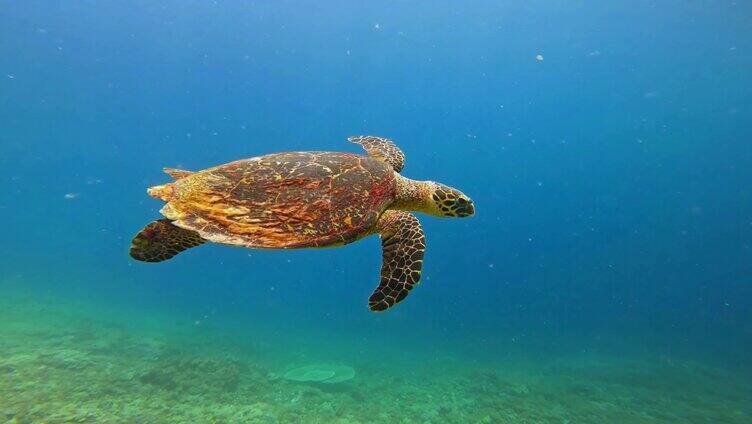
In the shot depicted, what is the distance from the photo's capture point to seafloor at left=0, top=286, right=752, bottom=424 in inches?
331

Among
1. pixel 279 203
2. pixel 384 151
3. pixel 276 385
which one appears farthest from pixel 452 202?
pixel 276 385

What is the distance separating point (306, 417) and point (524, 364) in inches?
541

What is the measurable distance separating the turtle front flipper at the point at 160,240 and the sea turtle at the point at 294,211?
0.4 inches

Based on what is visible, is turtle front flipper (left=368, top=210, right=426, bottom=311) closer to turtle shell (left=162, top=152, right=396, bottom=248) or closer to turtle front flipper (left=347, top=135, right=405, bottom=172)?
turtle shell (left=162, top=152, right=396, bottom=248)

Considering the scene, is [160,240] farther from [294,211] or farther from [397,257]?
[397,257]

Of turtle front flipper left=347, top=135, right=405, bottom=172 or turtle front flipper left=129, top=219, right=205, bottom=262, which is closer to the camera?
turtle front flipper left=129, top=219, right=205, bottom=262

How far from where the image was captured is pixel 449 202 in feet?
18.0

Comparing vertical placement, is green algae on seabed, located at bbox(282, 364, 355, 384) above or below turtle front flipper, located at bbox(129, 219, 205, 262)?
below

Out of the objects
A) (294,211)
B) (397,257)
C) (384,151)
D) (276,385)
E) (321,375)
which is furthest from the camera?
(321,375)

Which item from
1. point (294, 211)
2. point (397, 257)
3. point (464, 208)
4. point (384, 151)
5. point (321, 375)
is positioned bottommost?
point (321, 375)

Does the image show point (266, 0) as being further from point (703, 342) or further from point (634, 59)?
point (703, 342)

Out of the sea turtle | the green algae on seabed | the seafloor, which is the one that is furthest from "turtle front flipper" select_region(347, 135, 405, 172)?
the green algae on seabed

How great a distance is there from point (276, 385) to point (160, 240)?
8749 mm

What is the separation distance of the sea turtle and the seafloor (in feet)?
19.0
